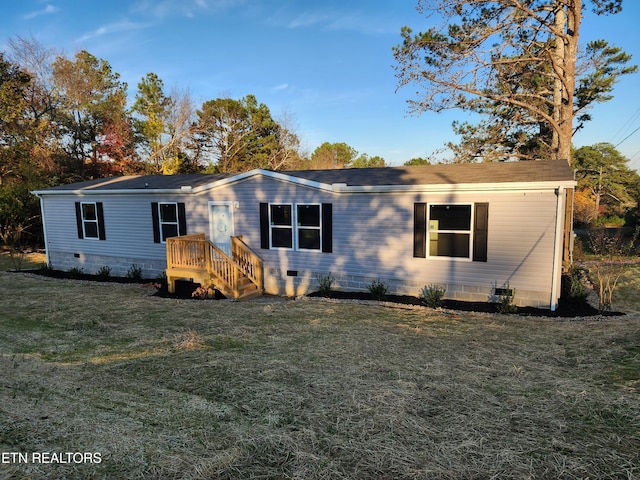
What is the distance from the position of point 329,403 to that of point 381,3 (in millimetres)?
14175

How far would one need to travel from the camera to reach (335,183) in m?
9.48

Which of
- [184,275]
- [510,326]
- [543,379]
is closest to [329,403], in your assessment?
[543,379]

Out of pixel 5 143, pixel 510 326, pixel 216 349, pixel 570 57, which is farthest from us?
pixel 5 143

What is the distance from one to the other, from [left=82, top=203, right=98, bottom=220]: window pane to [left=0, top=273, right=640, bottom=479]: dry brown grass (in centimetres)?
644

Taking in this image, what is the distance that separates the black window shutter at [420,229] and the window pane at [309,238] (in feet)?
8.37

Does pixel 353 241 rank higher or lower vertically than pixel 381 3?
lower

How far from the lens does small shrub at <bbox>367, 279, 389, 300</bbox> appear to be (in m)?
8.93

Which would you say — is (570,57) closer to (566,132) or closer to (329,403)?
(566,132)

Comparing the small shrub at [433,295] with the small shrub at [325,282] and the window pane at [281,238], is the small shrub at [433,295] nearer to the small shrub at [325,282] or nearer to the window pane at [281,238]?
the small shrub at [325,282]

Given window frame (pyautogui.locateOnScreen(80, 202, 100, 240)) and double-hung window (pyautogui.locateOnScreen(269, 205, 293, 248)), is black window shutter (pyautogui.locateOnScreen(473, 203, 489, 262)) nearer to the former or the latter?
double-hung window (pyautogui.locateOnScreen(269, 205, 293, 248))

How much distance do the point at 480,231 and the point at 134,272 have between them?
1024cm

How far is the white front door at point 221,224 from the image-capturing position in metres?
10.6

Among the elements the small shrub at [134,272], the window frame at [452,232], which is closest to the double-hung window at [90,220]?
the small shrub at [134,272]

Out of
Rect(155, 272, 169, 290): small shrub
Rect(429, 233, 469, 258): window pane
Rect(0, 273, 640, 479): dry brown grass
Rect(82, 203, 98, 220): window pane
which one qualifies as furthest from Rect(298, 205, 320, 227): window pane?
Rect(82, 203, 98, 220): window pane
